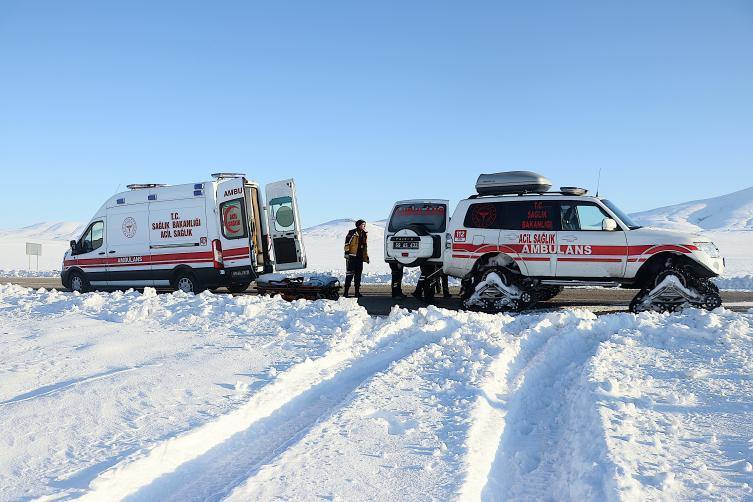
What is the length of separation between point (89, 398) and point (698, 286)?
9.02m

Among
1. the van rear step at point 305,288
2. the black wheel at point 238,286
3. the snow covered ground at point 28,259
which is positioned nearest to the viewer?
the van rear step at point 305,288

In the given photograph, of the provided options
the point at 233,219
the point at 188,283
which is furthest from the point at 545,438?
the point at 188,283

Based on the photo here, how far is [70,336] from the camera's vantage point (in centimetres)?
678

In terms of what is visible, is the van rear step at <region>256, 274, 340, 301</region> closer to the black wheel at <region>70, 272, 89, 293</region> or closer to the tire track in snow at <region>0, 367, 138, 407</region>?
the tire track in snow at <region>0, 367, 138, 407</region>

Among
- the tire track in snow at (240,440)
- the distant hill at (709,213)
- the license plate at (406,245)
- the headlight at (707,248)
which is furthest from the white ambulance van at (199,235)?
the distant hill at (709,213)

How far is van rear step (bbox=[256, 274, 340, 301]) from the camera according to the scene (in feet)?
36.4

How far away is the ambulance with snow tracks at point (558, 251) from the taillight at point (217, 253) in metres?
5.43

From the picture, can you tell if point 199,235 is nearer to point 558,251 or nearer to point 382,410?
point 558,251

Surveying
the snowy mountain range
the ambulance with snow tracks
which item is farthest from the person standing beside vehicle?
the snowy mountain range

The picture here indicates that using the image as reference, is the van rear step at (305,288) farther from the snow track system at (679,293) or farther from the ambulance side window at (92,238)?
the snow track system at (679,293)

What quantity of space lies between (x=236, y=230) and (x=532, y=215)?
6.70 metres

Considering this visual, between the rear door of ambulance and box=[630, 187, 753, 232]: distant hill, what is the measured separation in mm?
120248

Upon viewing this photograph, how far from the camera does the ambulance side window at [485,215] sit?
387 inches

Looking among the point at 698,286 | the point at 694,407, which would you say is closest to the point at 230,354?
the point at 694,407
